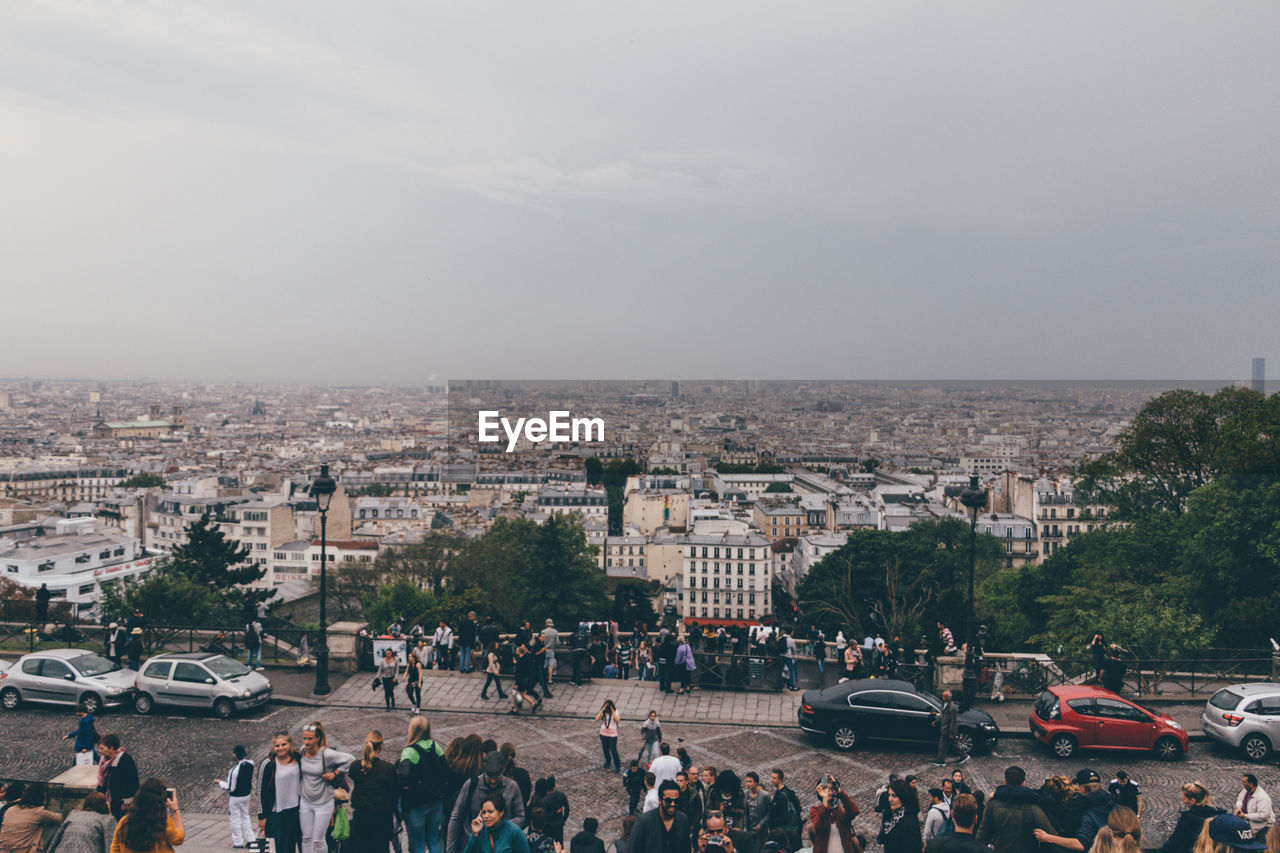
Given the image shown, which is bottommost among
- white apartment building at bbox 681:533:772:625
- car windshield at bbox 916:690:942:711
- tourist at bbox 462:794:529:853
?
white apartment building at bbox 681:533:772:625

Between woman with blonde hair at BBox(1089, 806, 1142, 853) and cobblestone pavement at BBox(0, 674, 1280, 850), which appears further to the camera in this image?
cobblestone pavement at BBox(0, 674, 1280, 850)

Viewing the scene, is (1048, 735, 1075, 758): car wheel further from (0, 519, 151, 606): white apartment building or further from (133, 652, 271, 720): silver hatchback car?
(0, 519, 151, 606): white apartment building

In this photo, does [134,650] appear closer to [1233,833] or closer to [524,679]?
[524,679]

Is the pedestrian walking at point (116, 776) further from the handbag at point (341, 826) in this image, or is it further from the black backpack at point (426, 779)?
the black backpack at point (426, 779)

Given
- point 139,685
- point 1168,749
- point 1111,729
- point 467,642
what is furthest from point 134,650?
point 1168,749

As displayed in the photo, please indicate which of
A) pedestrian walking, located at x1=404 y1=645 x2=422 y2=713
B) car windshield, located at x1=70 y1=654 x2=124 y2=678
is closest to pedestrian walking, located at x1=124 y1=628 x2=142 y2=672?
car windshield, located at x1=70 y1=654 x2=124 y2=678

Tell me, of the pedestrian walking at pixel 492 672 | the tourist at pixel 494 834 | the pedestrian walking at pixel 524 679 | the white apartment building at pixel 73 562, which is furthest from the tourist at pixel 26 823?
the white apartment building at pixel 73 562
